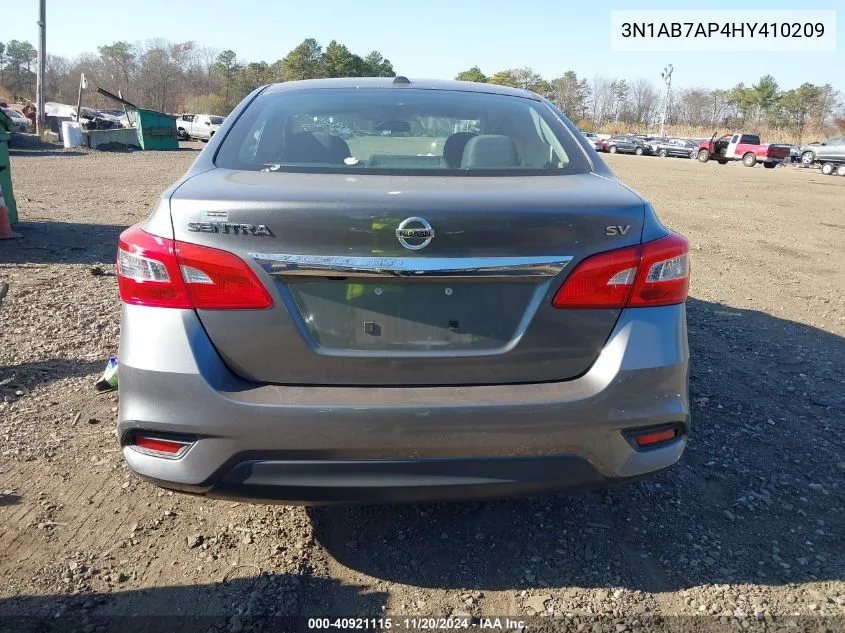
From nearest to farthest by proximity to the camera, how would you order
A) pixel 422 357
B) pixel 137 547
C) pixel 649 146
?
pixel 422 357, pixel 137 547, pixel 649 146

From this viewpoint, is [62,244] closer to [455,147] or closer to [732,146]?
[455,147]

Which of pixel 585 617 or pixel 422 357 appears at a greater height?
pixel 422 357

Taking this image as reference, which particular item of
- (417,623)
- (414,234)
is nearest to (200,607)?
(417,623)

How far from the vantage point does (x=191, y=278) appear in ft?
6.77

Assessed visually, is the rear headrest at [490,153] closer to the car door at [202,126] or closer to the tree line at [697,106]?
the car door at [202,126]

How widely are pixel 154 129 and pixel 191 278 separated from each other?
33383 mm

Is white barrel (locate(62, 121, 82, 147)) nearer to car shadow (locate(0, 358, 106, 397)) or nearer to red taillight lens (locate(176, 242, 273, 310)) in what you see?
car shadow (locate(0, 358, 106, 397))

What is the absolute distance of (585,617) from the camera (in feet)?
7.48

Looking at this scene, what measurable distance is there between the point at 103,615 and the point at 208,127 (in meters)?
43.1

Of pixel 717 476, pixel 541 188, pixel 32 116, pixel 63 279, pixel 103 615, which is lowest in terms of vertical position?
pixel 103 615

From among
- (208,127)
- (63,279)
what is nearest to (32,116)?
(208,127)

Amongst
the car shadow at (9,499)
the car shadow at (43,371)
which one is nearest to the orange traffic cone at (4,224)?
the car shadow at (43,371)

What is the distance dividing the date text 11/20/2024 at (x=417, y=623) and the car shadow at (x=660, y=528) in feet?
0.58

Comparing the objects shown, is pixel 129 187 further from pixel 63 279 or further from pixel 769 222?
pixel 769 222
